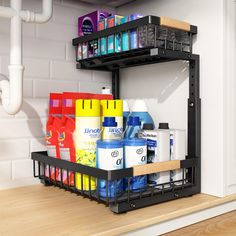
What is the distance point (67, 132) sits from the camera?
1066 millimetres

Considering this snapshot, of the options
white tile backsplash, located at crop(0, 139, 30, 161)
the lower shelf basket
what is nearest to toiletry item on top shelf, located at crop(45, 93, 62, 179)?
the lower shelf basket

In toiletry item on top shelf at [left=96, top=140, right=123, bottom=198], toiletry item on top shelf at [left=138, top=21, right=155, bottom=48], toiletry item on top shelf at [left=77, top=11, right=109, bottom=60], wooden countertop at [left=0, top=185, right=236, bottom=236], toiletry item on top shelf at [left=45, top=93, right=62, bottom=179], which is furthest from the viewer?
toiletry item on top shelf at [left=77, top=11, right=109, bottom=60]

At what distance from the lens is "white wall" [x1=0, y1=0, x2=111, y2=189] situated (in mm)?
1178

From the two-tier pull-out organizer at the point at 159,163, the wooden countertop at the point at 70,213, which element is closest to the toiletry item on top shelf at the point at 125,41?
the two-tier pull-out organizer at the point at 159,163

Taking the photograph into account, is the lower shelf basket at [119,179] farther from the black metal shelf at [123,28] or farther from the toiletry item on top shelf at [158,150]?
the black metal shelf at [123,28]

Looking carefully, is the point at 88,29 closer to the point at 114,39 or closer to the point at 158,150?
the point at 114,39

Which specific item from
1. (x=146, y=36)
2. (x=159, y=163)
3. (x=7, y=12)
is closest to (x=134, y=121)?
(x=159, y=163)

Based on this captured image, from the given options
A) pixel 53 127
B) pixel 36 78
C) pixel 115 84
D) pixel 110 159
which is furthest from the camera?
pixel 115 84

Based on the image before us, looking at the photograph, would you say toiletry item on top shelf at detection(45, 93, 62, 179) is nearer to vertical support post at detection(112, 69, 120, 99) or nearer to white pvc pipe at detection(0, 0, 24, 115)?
white pvc pipe at detection(0, 0, 24, 115)

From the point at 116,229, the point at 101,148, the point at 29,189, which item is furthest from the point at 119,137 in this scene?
the point at 29,189

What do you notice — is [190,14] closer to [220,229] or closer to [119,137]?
[119,137]

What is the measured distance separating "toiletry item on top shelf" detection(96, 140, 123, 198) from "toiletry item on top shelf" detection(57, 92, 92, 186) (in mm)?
150

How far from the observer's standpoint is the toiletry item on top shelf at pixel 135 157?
37.5 inches

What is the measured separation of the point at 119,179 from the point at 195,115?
0.36 m
